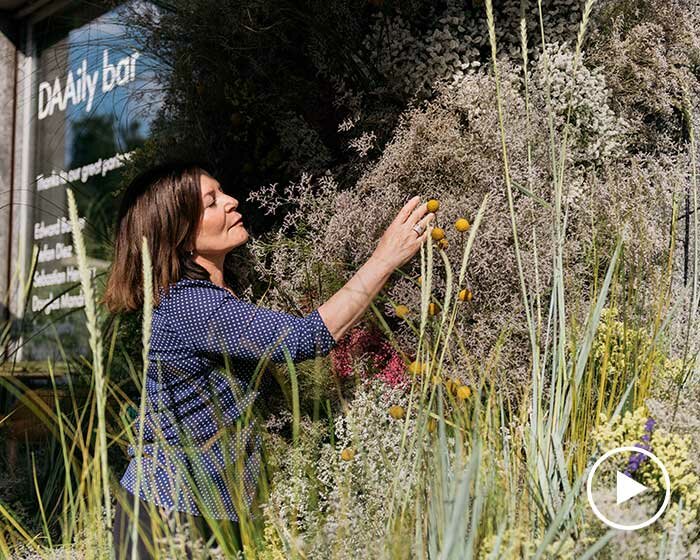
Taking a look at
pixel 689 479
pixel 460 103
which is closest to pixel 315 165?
pixel 460 103

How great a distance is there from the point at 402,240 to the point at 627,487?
0.80 m

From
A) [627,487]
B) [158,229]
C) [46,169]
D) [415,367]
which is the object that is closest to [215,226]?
[158,229]

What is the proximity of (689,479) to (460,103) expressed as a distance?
130cm

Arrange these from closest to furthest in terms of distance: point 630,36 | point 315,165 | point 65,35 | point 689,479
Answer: point 689,479, point 630,36, point 315,165, point 65,35

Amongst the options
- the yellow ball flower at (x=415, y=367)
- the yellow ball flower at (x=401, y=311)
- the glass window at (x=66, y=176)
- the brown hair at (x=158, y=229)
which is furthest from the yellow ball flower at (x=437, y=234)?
the glass window at (x=66, y=176)

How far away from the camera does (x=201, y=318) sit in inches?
81.7

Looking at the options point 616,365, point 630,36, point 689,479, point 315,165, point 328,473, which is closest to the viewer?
point 689,479

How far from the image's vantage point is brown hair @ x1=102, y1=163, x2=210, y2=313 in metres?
2.25

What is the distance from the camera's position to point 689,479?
1.53m

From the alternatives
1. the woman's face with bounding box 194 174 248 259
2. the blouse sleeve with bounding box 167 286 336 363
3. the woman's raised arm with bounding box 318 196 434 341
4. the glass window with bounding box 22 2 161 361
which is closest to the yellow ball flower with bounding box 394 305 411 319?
the woman's raised arm with bounding box 318 196 434 341

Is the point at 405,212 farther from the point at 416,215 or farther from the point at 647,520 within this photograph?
the point at 647,520

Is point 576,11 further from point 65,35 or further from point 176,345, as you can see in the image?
point 65,35

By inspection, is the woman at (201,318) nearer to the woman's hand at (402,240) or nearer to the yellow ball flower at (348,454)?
the woman's hand at (402,240)

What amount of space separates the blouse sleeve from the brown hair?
141mm
